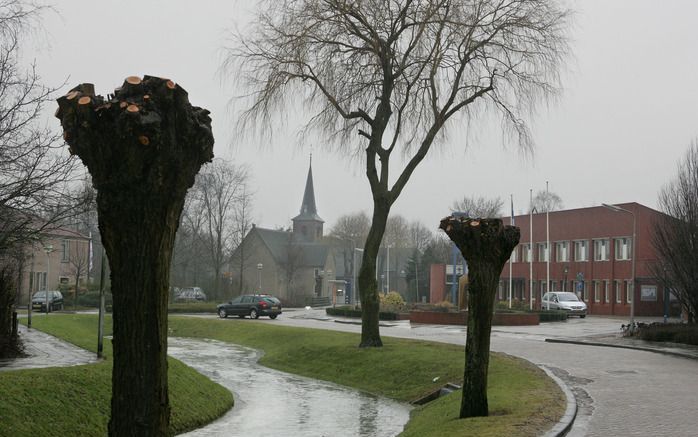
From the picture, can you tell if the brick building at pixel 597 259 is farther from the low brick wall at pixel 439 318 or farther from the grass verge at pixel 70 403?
the grass verge at pixel 70 403

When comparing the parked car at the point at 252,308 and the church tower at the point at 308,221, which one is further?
the church tower at the point at 308,221

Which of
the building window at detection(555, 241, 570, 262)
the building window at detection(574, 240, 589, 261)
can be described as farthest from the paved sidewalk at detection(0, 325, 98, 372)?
the building window at detection(555, 241, 570, 262)

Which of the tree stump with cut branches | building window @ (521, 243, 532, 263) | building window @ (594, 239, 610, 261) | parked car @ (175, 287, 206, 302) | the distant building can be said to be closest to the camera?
the tree stump with cut branches

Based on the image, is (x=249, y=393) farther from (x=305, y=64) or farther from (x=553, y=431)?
(x=553, y=431)

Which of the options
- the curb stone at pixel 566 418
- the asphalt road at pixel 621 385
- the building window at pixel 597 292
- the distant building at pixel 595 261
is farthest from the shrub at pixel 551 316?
the curb stone at pixel 566 418

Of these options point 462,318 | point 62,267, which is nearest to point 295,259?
point 62,267

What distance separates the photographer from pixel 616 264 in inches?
2341

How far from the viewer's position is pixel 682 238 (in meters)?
28.0

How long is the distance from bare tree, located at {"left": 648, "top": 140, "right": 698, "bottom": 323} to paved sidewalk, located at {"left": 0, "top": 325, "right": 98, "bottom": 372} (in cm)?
2052

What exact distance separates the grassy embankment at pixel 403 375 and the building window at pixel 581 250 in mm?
34434

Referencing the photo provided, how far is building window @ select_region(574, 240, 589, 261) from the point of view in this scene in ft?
210

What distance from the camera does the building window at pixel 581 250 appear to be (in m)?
63.9

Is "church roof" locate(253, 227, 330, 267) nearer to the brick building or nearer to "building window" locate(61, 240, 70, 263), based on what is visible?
"building window" locate(61, 240, 70, 263)

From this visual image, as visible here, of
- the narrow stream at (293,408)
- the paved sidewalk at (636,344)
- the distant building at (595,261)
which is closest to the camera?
the narrow stream at (293,408)
